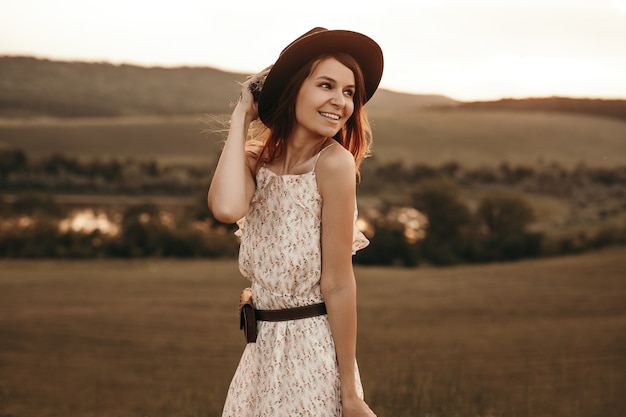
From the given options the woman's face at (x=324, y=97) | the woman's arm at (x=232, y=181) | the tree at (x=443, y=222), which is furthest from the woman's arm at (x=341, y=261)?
the tree at (x=443, y=222)

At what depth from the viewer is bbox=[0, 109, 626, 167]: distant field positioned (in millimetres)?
38406

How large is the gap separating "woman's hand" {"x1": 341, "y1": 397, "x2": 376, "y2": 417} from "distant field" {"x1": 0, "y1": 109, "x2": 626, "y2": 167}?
113 ft

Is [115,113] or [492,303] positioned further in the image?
[115,113]

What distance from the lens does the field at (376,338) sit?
6.63 meters

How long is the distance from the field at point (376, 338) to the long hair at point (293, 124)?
2937 mm

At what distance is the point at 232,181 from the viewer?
2.23 meters

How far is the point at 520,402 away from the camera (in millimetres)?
6594

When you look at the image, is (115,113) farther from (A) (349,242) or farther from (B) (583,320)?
(A) (349,242)

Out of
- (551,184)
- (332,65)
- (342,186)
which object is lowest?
(551,184)

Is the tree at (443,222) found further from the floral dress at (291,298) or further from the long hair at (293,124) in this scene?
the floral dress at (291,298)

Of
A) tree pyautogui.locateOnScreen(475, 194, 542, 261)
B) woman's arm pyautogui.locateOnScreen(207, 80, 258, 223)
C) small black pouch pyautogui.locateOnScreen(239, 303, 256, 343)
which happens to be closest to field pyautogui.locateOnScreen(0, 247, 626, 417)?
tree pyautogui.locateOnScreen(475, 194, 542, 261)

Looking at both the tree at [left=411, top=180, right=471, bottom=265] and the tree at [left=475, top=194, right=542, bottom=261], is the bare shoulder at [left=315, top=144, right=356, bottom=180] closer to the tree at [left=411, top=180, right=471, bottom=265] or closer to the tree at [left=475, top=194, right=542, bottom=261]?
the tree at [left=411, top=180, right=471, bottom=265]

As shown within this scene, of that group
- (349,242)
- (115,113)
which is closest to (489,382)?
(349,242)

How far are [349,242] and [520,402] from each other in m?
4.88
